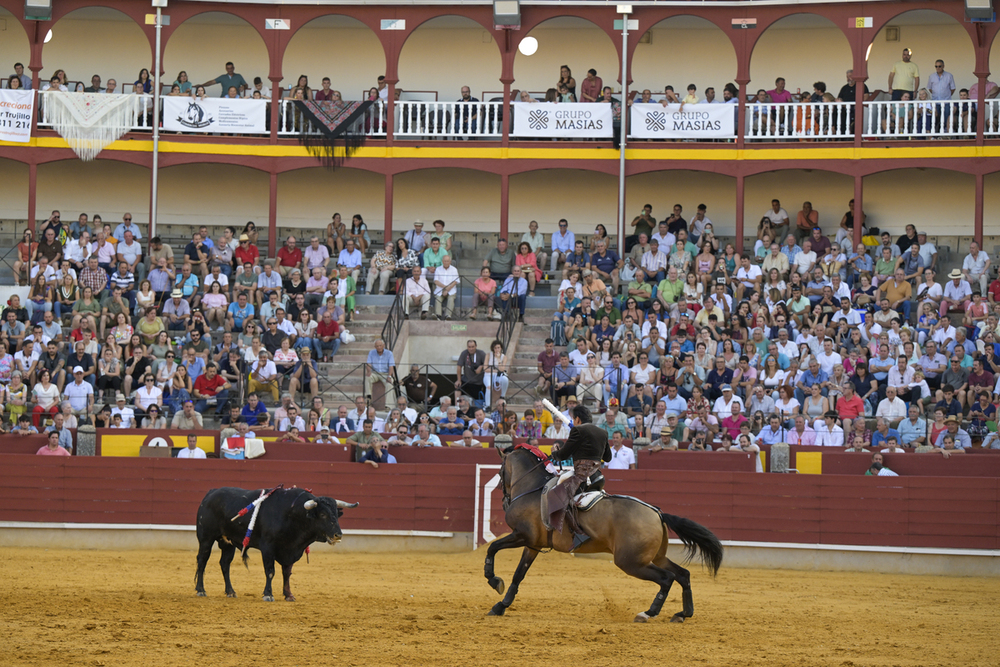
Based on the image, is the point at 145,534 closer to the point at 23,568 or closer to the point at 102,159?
the point at 23,568

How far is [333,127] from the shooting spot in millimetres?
25172

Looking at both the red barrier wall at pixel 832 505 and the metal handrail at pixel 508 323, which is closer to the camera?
the red barrier wall at pixel 832 505

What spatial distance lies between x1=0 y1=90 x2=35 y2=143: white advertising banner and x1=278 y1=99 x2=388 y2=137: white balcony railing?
4821mm

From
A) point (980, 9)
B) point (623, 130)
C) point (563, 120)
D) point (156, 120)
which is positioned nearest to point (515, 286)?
point (563, 120)

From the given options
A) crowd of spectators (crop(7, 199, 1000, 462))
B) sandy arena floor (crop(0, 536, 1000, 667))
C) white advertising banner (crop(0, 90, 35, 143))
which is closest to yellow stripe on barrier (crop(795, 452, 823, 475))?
crowd of spectators (crop(7, 199, 1000, 462))

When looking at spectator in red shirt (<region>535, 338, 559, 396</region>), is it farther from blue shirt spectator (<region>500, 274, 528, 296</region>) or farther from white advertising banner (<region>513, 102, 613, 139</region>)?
white advertising banner (<region>513, 102, 613, 139</region>)

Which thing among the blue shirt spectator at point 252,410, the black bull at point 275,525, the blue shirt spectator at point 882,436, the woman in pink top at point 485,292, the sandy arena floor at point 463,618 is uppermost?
the woman in pink top at point 485,292

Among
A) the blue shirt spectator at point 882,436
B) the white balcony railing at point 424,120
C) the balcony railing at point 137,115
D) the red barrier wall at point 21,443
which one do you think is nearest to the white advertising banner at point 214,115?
the balcony railing at point 137,115

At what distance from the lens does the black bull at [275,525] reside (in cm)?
1128

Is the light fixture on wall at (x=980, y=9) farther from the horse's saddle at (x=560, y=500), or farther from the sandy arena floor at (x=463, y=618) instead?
the horse's saddle at (x=560, y=500)

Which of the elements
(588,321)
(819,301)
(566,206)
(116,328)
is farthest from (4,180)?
(819,301)

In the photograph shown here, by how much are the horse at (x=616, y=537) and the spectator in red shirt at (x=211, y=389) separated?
346 inches

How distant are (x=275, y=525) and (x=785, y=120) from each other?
16.4 meters

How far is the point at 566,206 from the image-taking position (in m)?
27.0
